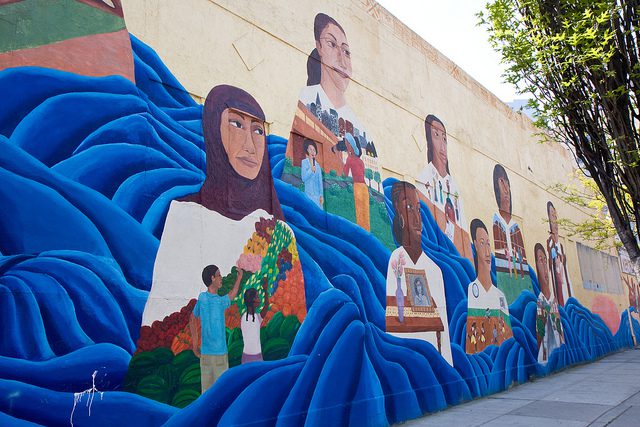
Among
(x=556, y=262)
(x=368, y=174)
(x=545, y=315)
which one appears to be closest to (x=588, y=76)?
(x=368, y=174)

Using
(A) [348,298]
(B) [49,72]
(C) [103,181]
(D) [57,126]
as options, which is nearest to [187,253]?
(C) [103,181]

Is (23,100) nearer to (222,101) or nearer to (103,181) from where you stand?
(103,181)

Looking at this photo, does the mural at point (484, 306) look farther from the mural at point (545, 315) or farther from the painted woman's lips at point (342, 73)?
the painted woman's lips at point (342, 73)

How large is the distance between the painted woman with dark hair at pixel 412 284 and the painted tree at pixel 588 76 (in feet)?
9.48

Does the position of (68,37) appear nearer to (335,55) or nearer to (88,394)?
(88,394)

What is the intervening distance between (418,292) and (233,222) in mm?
4467

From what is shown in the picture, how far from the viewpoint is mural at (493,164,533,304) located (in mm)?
13445

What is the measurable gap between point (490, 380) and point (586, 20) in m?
7.54

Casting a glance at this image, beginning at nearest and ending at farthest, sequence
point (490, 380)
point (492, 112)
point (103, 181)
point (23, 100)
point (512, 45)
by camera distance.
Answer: point (23, 100) → point (103, 181) → point (512, 45) → point (490, 380) → point (492, 112)

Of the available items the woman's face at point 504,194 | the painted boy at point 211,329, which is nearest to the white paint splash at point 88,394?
the painted boy at point 211,329

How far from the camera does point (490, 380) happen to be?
1174 cm

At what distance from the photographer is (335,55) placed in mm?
8984

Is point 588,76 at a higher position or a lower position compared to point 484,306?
higher

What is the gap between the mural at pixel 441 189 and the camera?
11.1m
